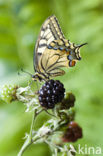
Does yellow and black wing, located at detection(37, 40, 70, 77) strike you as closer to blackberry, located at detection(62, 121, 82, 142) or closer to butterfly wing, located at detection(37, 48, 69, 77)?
butterfly wing, located at detection(37, 48, 69, 77)

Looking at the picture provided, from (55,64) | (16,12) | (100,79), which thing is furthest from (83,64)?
(55,64)

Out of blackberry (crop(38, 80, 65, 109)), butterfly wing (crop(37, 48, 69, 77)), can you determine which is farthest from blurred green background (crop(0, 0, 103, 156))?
blackberry (crop(38, 80, 65, 109))

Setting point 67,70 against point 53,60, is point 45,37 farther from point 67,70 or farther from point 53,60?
point 67,70

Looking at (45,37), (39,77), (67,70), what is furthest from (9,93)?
(67,70)

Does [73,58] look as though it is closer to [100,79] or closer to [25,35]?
[100,79]

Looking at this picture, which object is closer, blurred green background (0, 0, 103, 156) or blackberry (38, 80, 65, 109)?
blackberry (38, 80, 65, 109)

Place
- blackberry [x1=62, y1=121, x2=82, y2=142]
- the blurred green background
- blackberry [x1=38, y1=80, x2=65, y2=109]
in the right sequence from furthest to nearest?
the blurred green background < blackberry [x1=62, y1=121, x2=82, y2=142] < blackberry [x1=38, y1=80, x2=65, y2=109]
